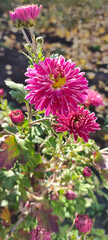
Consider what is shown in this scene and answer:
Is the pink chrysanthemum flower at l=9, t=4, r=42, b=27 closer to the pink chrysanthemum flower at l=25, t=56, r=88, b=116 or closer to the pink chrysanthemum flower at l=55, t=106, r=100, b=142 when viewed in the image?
the pink chrysanthemum flower at l=25, t=56, r=88, b=116

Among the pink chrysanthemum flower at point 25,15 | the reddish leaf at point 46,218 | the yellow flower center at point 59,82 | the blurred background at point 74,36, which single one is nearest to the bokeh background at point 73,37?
the blurred background at point 74,36

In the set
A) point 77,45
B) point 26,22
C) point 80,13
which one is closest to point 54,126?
point 26,22

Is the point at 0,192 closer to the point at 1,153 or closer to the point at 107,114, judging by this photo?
the point at 1,153

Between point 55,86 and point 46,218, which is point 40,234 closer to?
point 46,218

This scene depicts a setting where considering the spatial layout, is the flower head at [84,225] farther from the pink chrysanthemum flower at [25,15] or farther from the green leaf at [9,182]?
the pink chrysanthemum flower at [25,15]

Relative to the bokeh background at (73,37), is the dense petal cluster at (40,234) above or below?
below

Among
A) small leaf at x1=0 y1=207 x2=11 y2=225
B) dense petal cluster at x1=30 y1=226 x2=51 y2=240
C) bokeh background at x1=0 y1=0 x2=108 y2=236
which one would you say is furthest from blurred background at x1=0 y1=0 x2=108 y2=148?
dense petal cluster at x1=30 y1=226 x2=51 y2=240

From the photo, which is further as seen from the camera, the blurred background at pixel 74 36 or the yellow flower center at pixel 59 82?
the blurred background at pixel 74 36
